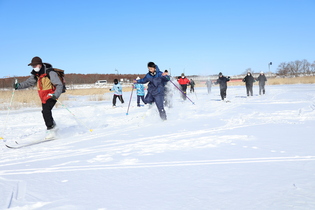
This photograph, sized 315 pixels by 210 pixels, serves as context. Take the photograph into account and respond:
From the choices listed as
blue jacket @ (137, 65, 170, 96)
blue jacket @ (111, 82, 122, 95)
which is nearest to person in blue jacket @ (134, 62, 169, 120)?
blue jacket @ (137, 65, 170, 96)

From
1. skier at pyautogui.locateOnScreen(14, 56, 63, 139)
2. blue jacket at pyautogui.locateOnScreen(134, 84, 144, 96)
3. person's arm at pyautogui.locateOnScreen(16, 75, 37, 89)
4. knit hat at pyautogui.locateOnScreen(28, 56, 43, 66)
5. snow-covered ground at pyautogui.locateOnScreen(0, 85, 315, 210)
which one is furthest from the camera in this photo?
blue jacket at pyautogui.locateOnScreen(134, 84, 144, 96)

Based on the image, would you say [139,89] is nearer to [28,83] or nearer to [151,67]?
[151,67]

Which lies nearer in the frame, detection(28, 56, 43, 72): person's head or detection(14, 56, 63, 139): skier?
detection(28, 56, 43, 72): person's head

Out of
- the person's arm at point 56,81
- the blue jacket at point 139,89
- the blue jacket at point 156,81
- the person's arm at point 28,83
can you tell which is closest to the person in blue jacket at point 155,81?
the blue jacket at point 156,81

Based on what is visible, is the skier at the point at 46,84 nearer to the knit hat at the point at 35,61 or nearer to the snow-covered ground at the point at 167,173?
the knit hat at the point at 35,61

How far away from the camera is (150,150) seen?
158 inches

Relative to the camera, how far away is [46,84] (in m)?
5.59

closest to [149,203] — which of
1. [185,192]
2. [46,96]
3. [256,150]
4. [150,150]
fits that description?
[185,192]

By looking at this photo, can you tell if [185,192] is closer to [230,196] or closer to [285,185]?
[230,196]

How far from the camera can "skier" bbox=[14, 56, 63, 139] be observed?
5.47 m

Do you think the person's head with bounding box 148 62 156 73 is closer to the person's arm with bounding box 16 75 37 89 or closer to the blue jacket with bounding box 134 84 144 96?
the person's arm with bounding box 16 75 37 89

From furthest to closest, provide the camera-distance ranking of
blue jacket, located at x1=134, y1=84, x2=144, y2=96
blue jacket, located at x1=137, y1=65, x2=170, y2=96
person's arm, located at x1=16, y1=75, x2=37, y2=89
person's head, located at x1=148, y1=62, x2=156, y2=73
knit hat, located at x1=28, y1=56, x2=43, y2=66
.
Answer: blue jacket, located at x1=134, y1=84, x2=144, y2=96
blue jacket, located at x1=137, y1=65, x2=170, y2=96
person's head, located at x1=148, y1=62, x2=156, y2=73
person's arm, located at x1=16, y1=75, x2=37, y2=89
knit hat, located at x1=28, y1=56, x2=43, y2=66

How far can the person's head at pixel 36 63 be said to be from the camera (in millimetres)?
5305

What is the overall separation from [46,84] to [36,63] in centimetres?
48
